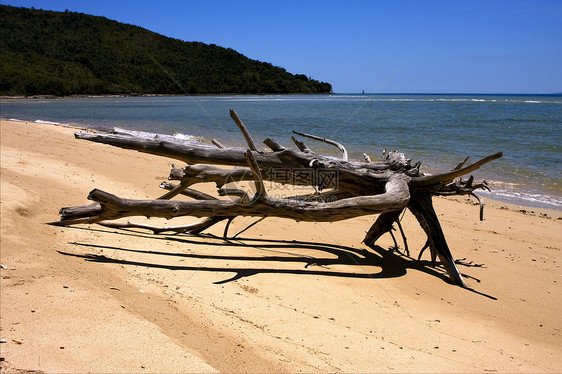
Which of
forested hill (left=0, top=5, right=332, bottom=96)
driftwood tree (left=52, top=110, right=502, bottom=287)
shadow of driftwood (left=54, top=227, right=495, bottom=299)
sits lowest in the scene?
shadow of driftwood (left=54, top=227, right=495, bottom=299)

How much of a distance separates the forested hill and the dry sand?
60096 mm

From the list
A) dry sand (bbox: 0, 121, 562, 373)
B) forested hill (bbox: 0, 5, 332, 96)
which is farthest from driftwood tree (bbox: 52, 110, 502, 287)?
forested hill (bbox: 0, 5, 332, 96)

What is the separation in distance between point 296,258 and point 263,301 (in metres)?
1.25

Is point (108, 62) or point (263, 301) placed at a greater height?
point (108, 62)

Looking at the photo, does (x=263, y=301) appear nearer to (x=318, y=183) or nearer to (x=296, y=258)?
(x=296, y=258)

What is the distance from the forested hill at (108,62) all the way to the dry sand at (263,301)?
60096mm

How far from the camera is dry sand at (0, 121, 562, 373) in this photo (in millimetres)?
2352

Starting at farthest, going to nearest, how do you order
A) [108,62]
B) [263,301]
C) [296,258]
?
[108,62], [296,258], [263,301]

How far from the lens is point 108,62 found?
82875 millimetres

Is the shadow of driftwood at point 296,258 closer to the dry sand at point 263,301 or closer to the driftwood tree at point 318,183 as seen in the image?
the dry sand at point 263,301

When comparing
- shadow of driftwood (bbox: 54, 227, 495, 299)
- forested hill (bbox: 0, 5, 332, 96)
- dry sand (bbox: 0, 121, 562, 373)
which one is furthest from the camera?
forested hill (bbox: 0, 5, 332, 96)

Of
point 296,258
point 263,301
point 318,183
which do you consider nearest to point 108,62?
point 318,183

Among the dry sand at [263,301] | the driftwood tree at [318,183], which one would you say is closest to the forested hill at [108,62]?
the driftwood tree at [318,183]

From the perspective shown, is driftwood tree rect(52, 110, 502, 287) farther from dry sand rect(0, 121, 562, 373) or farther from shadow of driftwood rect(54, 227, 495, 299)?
dry sand rect(0, 121, 562, 373)
